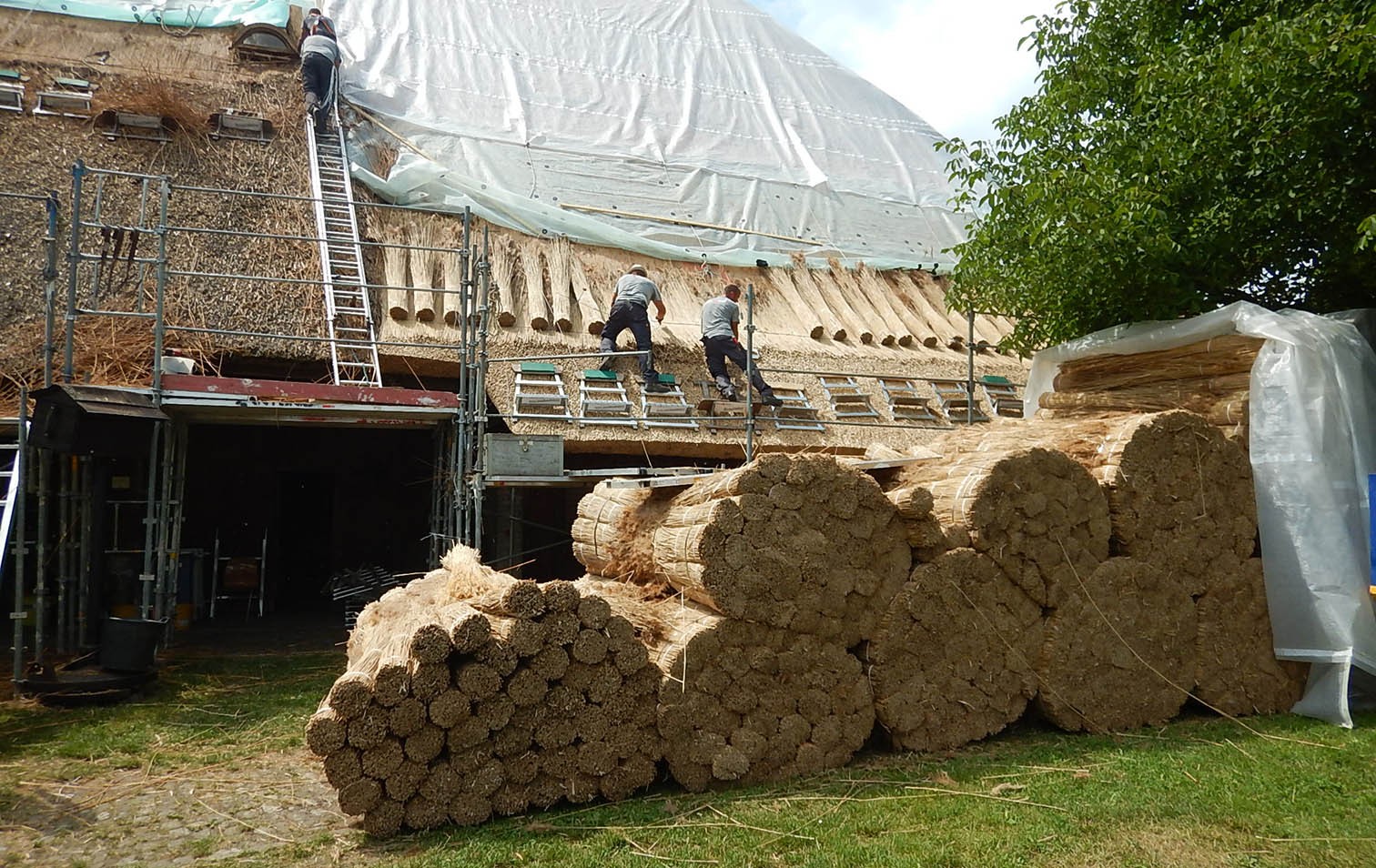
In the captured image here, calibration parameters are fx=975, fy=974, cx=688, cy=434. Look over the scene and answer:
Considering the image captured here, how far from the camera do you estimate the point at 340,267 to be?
33.3 feet

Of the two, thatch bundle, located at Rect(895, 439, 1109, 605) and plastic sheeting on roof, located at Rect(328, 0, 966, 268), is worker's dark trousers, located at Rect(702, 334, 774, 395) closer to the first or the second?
plastic sheeting on roof, located at Rect(328, 0, 966, 268)

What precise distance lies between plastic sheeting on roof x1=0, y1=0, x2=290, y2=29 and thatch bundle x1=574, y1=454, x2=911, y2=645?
41.5ft

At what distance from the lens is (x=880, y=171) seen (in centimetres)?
1716

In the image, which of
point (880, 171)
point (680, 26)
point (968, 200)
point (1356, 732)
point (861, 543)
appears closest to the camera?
point (861, 543)

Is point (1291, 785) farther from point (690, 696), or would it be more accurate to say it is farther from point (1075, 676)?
point (690, 696)

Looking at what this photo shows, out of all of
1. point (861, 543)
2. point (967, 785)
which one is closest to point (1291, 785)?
point (967, 785)

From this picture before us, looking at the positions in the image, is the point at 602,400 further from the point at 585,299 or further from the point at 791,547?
the point at 791,547

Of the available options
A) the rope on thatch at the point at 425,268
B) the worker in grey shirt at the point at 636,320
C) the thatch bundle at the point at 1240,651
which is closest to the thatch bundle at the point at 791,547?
the thatch bundle at the point at 1240,651

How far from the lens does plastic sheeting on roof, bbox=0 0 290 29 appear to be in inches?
533

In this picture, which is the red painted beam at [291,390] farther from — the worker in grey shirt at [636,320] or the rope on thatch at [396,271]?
the worker in grey shirt at [636,320]

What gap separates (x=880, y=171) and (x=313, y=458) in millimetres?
10671

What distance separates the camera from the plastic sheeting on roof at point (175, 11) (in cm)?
1353

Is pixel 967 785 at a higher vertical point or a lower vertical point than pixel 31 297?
lower

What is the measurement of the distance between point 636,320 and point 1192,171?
16.1 feet
